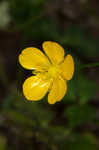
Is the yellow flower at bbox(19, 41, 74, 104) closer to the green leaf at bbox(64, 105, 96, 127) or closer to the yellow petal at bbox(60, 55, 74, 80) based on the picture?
the yellow petal at bbox(60, 55, 74, 80)

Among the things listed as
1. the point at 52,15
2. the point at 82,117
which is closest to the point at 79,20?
the point at 52,15

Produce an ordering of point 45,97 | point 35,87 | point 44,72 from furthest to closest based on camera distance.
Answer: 1. point 45,97
2. point 44,72
3. point 35,87

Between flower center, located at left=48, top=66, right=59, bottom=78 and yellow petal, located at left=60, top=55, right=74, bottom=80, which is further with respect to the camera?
flower center, located at left=48, top=66, right=59, bottom=78

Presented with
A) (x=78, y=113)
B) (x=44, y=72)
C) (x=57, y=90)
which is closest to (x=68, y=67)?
(x=57, y=90)

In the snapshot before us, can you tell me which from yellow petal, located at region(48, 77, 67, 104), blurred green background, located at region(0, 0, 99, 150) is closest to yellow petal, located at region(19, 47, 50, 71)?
yellow petal, located at region(48, 77, 67, 104)

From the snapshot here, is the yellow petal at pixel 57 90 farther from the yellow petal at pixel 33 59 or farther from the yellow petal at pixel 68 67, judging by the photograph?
the yellow petal at pixel 33 59

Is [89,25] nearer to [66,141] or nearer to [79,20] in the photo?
[79,20]

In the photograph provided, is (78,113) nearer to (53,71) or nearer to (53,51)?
(53,71)
